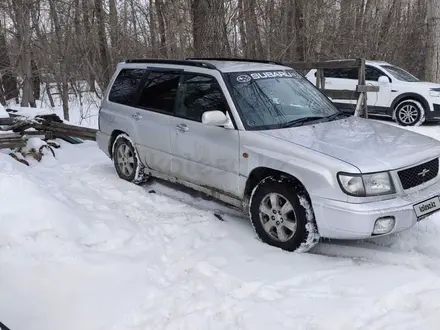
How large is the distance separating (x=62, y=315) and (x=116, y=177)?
3.61m

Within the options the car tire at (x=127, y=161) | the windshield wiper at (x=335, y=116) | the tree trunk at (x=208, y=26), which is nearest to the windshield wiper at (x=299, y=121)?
the windshield wiper at (x=335, y=116)

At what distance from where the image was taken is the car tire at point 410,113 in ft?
39.0

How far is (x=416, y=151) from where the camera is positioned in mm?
4348

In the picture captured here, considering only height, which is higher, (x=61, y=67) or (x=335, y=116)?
(x=61, y=67)

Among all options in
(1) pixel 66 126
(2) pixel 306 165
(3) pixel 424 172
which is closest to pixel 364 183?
(2) pixel 306 165

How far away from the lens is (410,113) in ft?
39.5

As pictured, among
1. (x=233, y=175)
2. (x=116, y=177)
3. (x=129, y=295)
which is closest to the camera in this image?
(x=129, y=295)

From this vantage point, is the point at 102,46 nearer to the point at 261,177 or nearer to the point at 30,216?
the point at 30,216

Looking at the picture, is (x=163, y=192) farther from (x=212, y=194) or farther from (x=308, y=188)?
(x=308, y=188)

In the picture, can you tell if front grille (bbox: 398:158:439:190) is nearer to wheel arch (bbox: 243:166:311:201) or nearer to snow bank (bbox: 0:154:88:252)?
wheel arch (bbox: 243:166:311:201)

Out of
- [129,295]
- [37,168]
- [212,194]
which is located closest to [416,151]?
[212,194]

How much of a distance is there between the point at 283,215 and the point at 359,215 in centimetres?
79

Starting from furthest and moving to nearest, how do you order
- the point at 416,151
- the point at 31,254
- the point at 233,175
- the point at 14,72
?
the point at 14,72 → the point at 233,175 → the point at 416,151 → the point at 31,254

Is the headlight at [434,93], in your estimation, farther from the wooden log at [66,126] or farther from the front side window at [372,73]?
the wooden log at [66,126]
